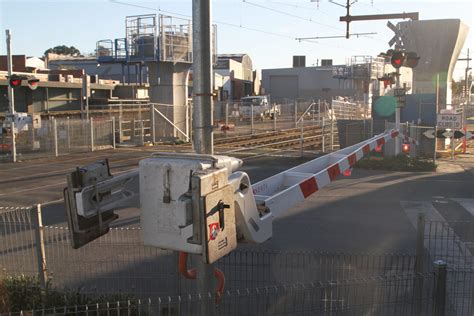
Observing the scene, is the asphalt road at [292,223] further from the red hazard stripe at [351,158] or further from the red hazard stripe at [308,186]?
the red hazard stripe at [351,158]

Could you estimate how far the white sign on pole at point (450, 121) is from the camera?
17.8 m

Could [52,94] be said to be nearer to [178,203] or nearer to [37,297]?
[37,297]

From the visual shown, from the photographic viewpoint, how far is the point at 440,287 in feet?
14.7

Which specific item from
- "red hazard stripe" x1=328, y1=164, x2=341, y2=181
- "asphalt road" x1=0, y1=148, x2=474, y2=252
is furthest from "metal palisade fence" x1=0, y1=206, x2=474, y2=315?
"asphalt road" x1=0, y1=148, x2=474, y2=252

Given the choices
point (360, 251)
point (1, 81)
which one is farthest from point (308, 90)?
point (360, 251)

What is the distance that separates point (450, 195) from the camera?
12711 mm

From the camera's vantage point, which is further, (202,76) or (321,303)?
(321,303)

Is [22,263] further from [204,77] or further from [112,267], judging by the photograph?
[204,77]

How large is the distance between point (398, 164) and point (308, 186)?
A: 12075mm

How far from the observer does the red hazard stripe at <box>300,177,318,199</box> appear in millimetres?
5361

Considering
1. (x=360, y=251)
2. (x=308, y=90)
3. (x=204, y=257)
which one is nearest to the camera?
(x=204, y=257)

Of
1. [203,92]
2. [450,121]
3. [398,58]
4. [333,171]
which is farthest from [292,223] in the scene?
[450,121]

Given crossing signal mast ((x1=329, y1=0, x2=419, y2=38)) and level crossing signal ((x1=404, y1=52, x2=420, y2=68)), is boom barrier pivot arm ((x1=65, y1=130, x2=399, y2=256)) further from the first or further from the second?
crossing signal mast ((x1=329, y1=0, x2=419, y2=38))

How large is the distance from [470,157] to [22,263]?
57.6ft
